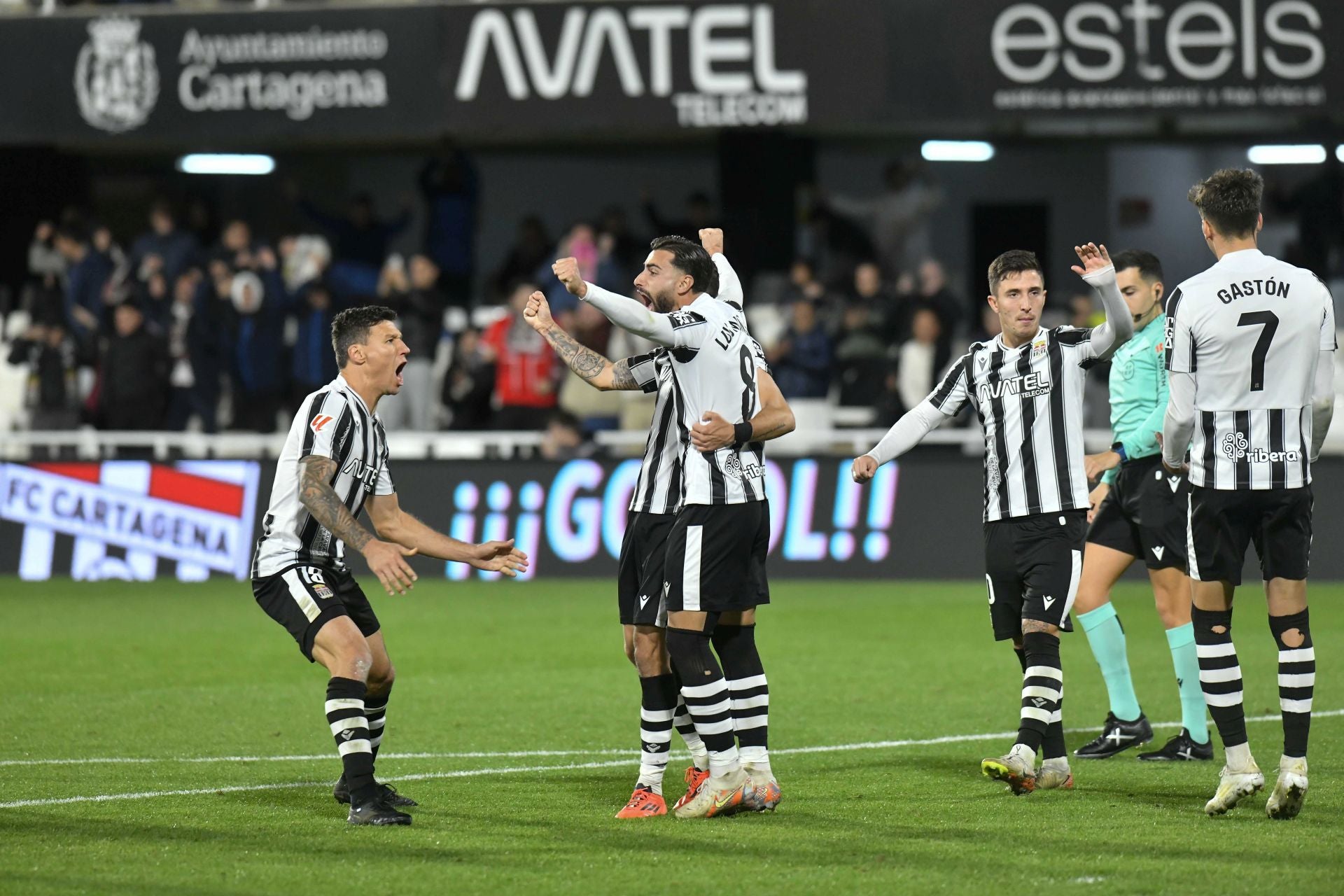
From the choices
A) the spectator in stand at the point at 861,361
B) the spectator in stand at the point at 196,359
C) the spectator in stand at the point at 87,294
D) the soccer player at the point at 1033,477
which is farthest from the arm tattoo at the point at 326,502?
the spectator in stand at the point at 87,294

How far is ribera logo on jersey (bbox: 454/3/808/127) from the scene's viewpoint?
17.6 meters

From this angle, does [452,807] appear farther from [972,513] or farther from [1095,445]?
[1095,445]

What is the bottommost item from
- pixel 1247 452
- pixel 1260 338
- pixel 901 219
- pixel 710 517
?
pixel 710 517

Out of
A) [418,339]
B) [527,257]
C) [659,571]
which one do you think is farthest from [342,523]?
[527,257]

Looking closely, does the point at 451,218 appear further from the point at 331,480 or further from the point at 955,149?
the point at 331,480

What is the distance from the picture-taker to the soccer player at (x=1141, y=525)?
26.3 ft

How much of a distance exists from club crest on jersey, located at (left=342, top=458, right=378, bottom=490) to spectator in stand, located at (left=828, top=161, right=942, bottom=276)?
574 inches

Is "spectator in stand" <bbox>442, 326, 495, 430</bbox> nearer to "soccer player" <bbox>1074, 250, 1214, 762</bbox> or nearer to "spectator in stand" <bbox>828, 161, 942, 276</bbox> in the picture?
"spectator in stand" <bbox>828, 161, 942, 276</bbox>

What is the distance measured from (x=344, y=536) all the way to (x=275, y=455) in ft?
38.2

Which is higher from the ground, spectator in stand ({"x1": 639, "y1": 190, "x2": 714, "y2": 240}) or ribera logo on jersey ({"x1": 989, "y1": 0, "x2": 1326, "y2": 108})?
ribera logo on jersey ({"x1": 989, "y1": 0, "x2": 1326, "y2": 108})

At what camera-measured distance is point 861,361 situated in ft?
58.5

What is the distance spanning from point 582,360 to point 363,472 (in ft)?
3.17

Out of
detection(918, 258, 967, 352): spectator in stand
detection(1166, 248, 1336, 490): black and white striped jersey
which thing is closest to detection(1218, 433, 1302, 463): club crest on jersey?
detection(1166, 248, 1336, 490): black and white striped jersey

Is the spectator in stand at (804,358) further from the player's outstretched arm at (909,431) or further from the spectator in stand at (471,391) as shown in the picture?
the player's outstretched arm at (909,431)
